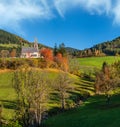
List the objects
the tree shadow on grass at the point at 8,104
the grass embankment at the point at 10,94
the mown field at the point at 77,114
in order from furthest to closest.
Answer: the tree shadow on grass at the point at 8,104
the grass embankment at the point at 10,94
the mown field at the point at 77,114

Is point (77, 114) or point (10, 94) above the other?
point (10, 94)

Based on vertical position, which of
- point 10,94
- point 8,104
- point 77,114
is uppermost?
point 10,94

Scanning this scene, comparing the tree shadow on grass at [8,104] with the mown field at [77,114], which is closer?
the mown field at [77,114]

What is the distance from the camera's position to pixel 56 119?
77.8 metres

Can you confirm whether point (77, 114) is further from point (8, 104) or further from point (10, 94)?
point (10, 94)

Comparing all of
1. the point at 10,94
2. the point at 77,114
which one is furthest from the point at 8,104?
the point at 77,114

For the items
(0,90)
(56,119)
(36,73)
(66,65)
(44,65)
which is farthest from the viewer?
(66,65)

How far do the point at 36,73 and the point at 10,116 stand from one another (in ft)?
67.4

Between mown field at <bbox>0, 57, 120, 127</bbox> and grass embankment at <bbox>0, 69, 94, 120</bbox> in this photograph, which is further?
grass embankment at <bbox>0, 69, 94, 120</bbox>

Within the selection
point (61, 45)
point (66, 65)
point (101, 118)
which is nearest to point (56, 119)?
point (101, 118)

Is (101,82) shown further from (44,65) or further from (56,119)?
(44,65)

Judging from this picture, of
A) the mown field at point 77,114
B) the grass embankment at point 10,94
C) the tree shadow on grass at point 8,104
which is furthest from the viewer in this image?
the tree shadow on grass at point 8,104

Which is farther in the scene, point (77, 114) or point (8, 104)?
point (8, 104)

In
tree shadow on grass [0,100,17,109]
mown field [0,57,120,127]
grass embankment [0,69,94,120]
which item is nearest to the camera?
mown field [0,57,120,127]
